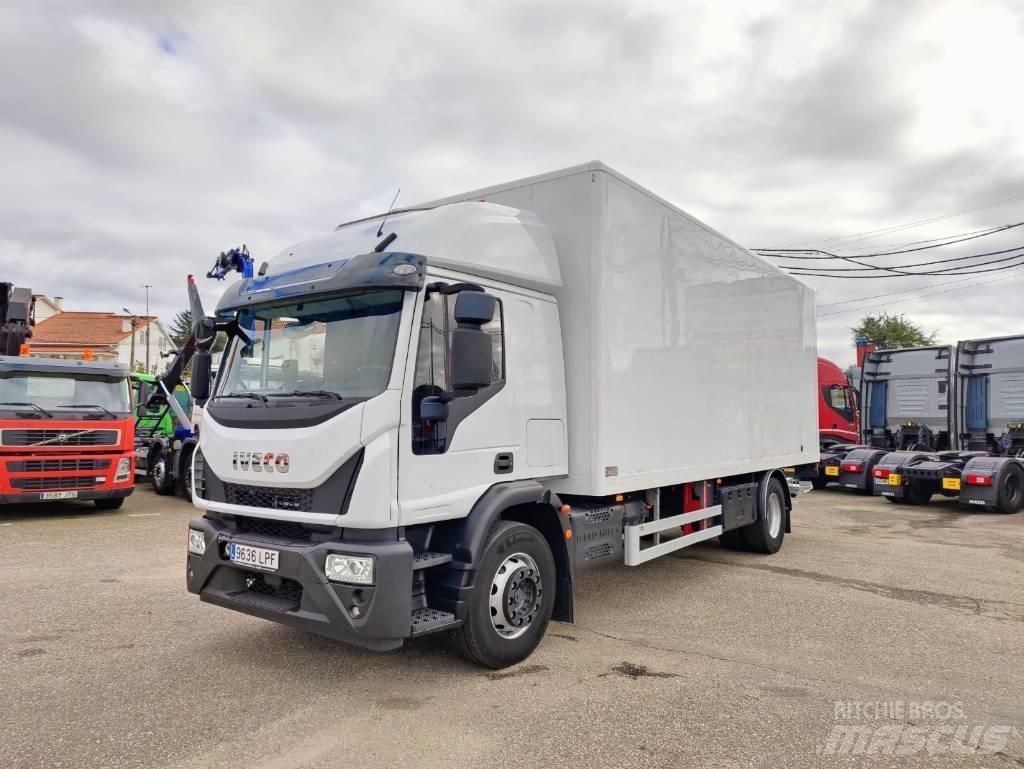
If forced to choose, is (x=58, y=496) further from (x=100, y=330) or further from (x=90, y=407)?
(x=100, y=330)

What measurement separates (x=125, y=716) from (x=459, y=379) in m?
2.54

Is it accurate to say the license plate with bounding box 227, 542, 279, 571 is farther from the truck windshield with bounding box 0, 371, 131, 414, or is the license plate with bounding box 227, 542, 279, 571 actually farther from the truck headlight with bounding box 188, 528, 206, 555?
the truck windshield with bounding box 0, 371, 131, 414

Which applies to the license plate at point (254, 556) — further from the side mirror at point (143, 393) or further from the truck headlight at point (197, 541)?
the side mirror at point (143, 393)

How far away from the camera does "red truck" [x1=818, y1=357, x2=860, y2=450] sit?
58.6ft

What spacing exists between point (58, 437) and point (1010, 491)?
15.8 m

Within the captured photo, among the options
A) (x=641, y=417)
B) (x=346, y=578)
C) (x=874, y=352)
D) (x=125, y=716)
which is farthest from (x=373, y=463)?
(x=874, y=352)

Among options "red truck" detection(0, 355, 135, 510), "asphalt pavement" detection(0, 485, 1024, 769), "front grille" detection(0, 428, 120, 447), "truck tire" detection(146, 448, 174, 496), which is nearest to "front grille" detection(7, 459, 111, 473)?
"red truck" detection(0, 355, 135, 510)

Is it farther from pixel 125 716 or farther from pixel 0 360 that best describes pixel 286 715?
pixel 0 360

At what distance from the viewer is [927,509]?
44.5 ft

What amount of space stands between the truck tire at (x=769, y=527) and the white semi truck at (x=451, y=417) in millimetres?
2608

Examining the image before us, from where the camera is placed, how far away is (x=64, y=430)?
35.2 ft

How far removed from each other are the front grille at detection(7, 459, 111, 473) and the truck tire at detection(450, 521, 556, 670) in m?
8.89

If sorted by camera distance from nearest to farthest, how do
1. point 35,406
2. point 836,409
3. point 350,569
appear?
point 350,569 → point 35,406 → point 836,409

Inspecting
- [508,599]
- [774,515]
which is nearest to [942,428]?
[774,515]
